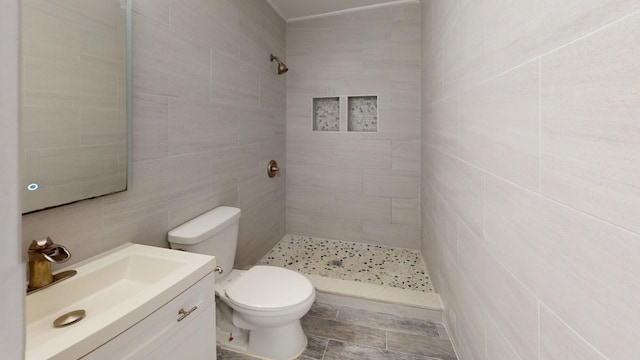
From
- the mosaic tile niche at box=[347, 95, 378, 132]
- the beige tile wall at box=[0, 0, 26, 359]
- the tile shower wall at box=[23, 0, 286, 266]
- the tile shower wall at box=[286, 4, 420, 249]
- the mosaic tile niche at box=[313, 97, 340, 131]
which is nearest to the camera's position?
the beige tile wall at box=[0, 0, 26, 359]

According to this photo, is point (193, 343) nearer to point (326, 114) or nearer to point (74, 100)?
point (74, 100)

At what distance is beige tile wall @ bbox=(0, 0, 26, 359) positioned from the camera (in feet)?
0.53

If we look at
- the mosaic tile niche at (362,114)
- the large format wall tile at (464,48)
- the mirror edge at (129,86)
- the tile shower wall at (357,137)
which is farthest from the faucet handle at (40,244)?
the mosaic tile niche at (362,114)

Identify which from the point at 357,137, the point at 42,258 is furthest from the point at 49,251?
the point at 357,137

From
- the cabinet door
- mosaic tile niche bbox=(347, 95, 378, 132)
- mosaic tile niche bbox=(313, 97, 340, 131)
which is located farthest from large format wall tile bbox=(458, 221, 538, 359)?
mosaic tile niche bbox=(313, 97, 340, 131)

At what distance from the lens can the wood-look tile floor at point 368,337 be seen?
1.63 meters

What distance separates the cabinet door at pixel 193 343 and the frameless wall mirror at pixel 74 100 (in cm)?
62

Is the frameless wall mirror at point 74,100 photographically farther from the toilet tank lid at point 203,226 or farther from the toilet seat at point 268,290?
the toilet seat at point 268,290

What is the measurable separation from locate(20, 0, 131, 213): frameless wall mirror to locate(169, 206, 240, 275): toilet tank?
1.19 feet

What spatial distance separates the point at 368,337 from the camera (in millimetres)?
1774

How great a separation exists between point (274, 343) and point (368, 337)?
0.54 m

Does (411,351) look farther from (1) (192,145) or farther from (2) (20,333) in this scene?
(2) (20,333)

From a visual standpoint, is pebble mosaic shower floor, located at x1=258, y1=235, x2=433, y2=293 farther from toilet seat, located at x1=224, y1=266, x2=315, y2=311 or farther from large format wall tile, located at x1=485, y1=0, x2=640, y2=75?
large format wall tile, located at x1=485, y1=0, x2=640, y2=75

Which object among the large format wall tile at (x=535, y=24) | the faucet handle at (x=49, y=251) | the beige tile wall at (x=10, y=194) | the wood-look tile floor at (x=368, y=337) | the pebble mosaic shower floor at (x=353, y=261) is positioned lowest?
the wood-look tile floor at (x=368, y=337)
